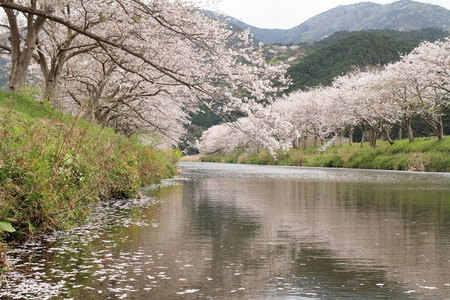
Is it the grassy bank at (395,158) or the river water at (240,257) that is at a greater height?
the grassy bank at (395,158)

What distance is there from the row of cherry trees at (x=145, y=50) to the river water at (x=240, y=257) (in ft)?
7.69

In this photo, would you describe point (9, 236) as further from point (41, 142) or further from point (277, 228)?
point (277, 228)

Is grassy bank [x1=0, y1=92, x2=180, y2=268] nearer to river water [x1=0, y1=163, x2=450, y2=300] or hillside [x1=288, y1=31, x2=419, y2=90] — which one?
river water [x1=0, y1=163, x2=450, y2=300]

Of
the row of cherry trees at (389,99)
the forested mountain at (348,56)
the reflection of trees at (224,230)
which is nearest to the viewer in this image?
the reflection of trees at (224,230)

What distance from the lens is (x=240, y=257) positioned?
6.01 metres

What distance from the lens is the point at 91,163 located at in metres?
9.57

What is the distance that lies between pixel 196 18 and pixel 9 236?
8883mm

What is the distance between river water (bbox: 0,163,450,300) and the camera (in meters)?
4.44

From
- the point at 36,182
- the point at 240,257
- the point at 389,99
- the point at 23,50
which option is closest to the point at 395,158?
the point at 389,99

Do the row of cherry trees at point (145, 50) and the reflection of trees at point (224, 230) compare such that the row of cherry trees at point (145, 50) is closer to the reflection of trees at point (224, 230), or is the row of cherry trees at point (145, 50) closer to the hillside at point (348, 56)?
the reflection of trees at point (224, 230)

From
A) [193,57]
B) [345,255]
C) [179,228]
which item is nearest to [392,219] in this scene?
[345,255]

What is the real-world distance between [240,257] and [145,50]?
428 inches

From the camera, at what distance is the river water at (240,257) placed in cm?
444

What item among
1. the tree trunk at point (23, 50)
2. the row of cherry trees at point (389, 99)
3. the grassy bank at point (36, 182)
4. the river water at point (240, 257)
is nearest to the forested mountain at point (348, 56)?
the row of cherry trees at point (389, 99)
